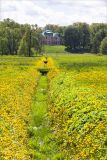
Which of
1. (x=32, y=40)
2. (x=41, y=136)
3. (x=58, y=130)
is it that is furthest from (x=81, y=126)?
(x=32, y=40)

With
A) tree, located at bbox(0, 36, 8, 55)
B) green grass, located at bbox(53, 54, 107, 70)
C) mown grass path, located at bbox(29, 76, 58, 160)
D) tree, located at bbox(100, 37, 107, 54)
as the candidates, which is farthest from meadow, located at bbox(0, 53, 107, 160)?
tree, located at bbox(100, 37, 107, 54)

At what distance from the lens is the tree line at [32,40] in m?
146

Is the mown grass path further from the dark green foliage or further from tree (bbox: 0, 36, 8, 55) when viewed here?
the dark green foliage

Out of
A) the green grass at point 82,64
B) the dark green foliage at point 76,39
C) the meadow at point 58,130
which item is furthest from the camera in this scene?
the dark green foliage at point 76,39

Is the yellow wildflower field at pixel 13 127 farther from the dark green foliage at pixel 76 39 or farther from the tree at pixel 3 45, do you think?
the dark green foliage at pixel 76 39

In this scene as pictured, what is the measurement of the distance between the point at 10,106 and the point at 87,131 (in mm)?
8442

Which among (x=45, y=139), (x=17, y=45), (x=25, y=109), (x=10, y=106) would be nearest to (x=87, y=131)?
(x=45, y=139)

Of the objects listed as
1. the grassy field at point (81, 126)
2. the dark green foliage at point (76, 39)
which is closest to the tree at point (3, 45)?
the dark green foliage at point (76, 39)

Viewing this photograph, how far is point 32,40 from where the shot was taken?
15425cm

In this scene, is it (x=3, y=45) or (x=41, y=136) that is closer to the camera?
(x=41, y=136)

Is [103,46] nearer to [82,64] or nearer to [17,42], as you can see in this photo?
[17,42]

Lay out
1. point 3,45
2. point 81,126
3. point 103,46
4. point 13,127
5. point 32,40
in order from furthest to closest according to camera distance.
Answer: point 103,46
point 32,40
point 3,45
point 13,127
point 81,126

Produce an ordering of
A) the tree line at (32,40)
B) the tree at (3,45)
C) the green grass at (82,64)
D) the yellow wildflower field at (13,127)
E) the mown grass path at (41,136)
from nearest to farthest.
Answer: the yellow wildflower field at (13,127) → the mown grass path at (41,136) → the green grass at (82,64) → the tree at (3,45) → the tree line at (32,40)

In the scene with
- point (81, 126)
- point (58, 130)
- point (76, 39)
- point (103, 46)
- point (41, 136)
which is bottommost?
point (103, 46)
